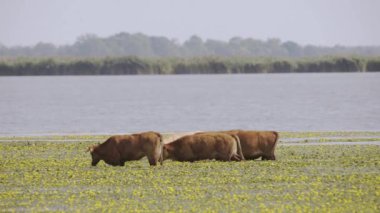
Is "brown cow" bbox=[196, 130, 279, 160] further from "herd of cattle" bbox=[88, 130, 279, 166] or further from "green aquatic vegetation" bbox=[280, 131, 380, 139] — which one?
"green aquatic vegetation" bbox=[280, 131, 380, 139]

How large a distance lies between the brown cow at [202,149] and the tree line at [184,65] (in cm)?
7521

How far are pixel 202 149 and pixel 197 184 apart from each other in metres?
4.66

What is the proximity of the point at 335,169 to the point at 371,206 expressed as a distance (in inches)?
211

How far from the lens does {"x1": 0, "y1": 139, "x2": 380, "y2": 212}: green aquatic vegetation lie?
17.9 m

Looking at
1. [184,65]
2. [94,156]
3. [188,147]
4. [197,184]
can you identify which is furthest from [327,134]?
[184,65]

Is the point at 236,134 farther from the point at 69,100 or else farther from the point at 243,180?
the point at 69,100

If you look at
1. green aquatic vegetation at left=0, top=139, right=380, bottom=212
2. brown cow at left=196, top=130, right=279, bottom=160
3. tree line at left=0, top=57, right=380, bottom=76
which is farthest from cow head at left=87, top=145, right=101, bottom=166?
tree line at left=0, top=57, right=380, bottom=76

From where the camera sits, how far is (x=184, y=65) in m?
104

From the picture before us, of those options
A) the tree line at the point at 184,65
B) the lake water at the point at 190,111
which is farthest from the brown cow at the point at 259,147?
the tree line at the point at 184,65

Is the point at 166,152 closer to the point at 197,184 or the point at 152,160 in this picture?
the point at 152,160

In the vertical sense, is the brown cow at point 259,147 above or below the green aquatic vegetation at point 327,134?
above

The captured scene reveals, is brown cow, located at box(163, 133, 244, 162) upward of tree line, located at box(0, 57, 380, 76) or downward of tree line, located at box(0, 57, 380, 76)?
upward

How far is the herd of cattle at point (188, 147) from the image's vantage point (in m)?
24.3

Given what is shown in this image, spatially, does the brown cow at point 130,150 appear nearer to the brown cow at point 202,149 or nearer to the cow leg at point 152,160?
the cow leg at point 152,160
